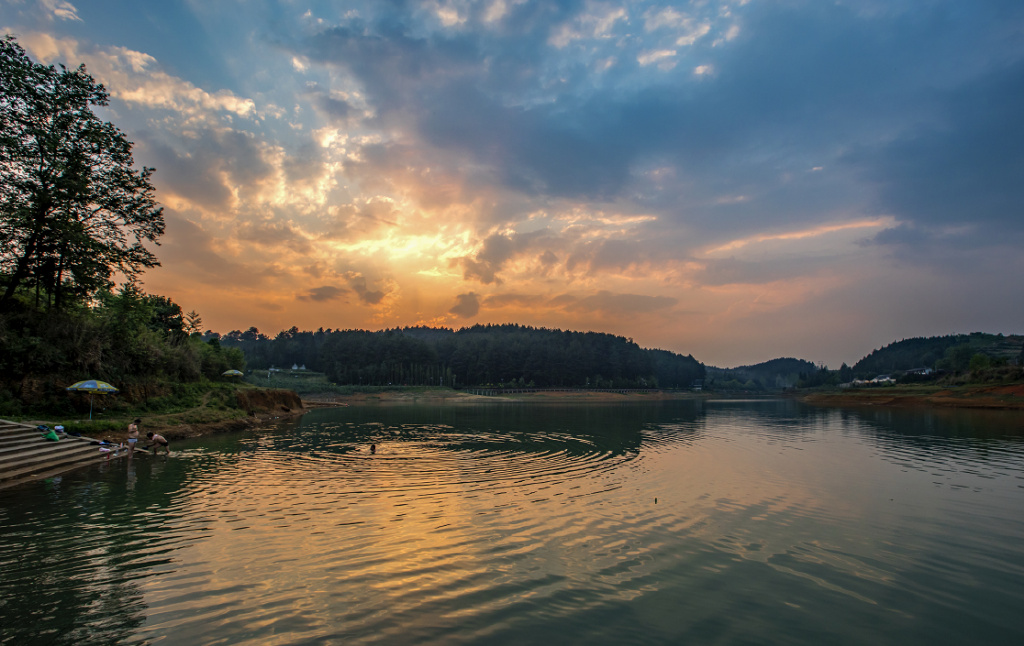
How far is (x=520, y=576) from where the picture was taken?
10289 millimetres

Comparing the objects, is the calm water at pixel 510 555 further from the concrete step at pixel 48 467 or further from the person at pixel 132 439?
the person at pixel 132 439

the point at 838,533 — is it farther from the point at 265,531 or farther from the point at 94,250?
the point at 94,250

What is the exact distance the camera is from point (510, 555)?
11.6 meters

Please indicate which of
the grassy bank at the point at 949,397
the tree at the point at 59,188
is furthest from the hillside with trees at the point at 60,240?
the grassy bank at the point at 949,397

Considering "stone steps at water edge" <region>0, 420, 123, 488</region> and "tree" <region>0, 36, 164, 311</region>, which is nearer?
"stone steps at water edge" <region>0, 420, 123, 488</region>

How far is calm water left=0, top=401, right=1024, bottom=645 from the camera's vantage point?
8.04m

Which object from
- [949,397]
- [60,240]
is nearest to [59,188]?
[60,240]

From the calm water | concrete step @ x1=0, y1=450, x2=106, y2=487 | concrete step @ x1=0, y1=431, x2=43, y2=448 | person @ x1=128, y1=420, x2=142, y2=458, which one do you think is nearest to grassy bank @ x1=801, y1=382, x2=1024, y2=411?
the calm water

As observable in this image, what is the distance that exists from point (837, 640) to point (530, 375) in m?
174

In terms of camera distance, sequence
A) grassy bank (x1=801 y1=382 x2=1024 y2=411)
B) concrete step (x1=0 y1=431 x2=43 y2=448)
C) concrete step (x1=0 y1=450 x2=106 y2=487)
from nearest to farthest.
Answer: concrete step (x1=0 y1=450 x2=106 y2=487)
concrete step (x1=0 y1=431 x2=43 y2=448)
grassy bank (x1=801 y1=382 x2=1024 y2=411)

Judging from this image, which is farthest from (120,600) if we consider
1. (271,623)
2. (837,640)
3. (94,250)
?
(94,250)

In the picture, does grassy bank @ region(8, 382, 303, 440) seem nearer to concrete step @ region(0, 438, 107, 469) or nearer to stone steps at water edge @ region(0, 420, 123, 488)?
concrete step @ region(0, 438, 107, 469)

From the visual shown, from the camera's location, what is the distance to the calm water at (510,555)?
8039mm

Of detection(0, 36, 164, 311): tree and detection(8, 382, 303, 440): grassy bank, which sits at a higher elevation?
detection(0, 36, 164, 311): tree
